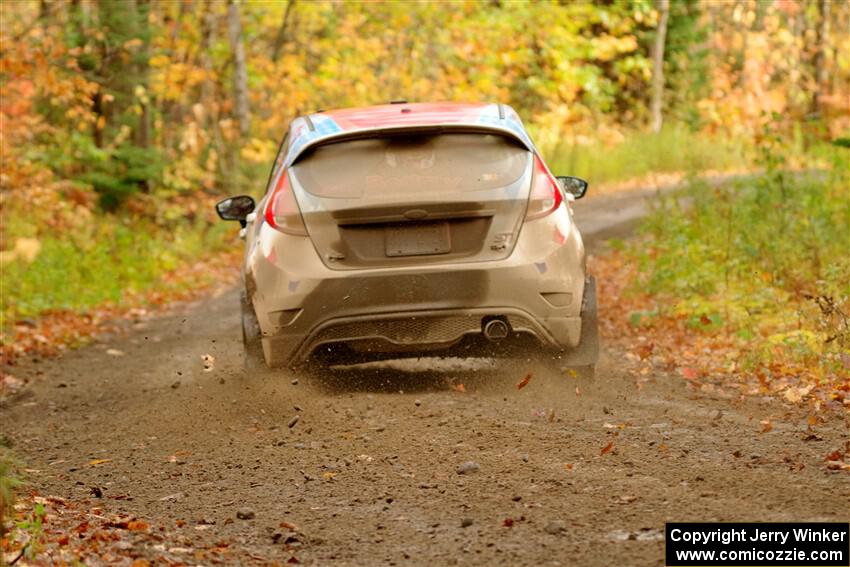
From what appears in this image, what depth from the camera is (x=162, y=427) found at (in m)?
8.06

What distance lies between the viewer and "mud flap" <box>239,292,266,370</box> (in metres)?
8.20

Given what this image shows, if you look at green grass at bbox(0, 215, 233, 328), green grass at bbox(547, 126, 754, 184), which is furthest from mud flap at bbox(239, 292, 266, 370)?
green grass at bbox(547, 126, 754, 184)

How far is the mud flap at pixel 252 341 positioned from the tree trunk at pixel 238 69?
16.7 metres

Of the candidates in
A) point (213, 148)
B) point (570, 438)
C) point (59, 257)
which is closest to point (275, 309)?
point (570, 438)

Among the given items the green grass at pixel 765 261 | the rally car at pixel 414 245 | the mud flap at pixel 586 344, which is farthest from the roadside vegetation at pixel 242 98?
the mud flap at pixel 586 344

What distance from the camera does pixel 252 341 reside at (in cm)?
825

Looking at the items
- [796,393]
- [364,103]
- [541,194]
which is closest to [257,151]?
[364,103]

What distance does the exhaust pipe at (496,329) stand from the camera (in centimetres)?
778

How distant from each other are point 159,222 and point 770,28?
105ft

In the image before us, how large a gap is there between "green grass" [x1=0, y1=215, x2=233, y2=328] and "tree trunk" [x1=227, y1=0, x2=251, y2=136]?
3789 mm

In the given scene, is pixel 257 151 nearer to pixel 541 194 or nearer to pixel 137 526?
pixel 541 194

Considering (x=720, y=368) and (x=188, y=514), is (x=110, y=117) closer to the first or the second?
(x=720, y=368)

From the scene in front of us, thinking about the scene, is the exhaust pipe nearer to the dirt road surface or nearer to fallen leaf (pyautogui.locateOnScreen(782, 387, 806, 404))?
the dirt road surface

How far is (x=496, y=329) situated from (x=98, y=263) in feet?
33.6
